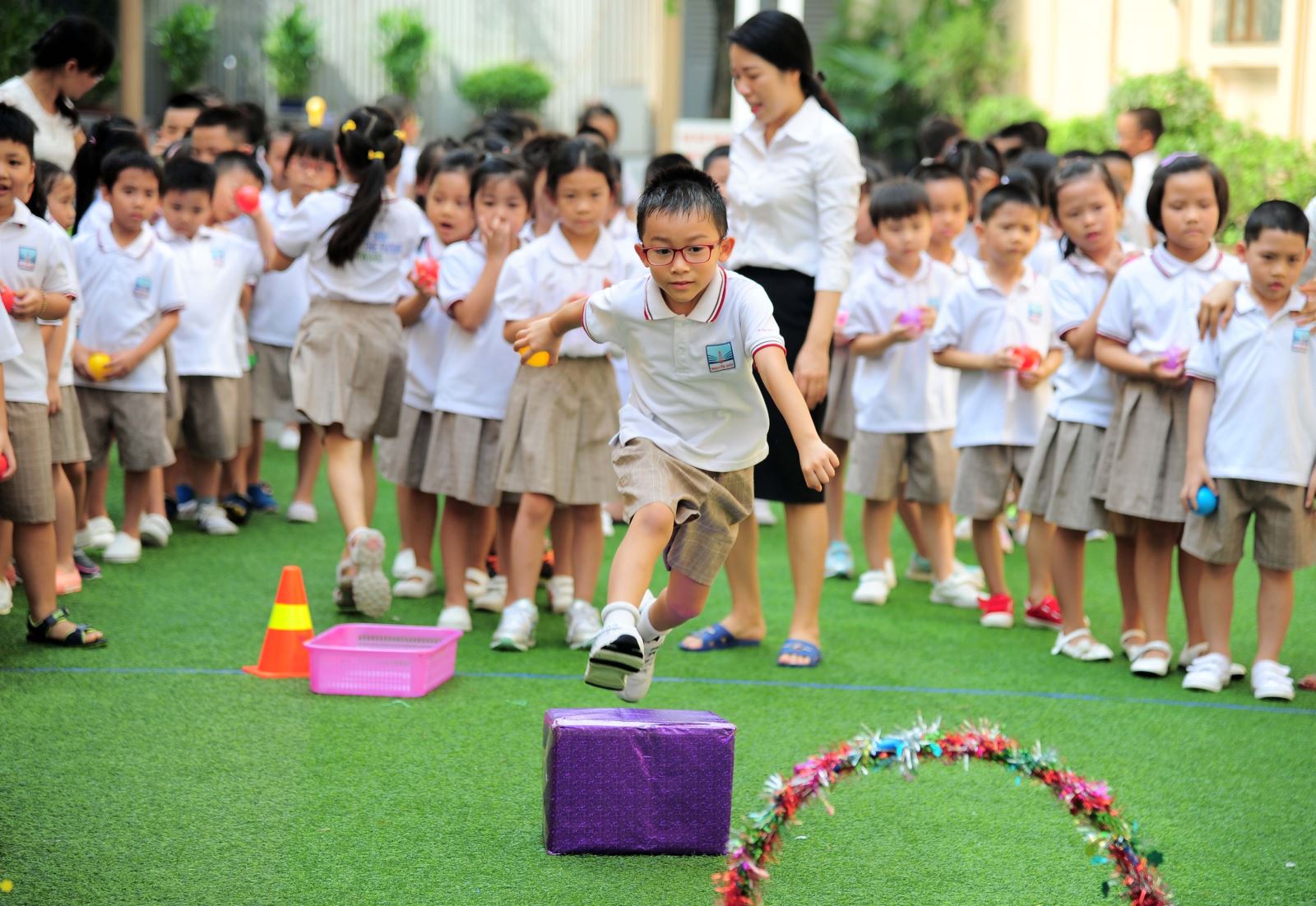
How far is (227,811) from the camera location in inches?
129

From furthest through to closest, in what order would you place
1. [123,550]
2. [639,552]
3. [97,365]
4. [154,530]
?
[154,530]
[123,550]
[97,365]
[639,552]

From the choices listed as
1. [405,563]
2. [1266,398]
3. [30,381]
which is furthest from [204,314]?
[1266,398]

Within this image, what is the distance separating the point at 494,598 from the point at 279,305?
240 cm

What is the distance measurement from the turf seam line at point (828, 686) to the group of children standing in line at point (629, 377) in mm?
157

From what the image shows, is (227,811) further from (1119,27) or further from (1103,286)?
(1119,27)

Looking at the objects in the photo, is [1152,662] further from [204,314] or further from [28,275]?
[204,314]

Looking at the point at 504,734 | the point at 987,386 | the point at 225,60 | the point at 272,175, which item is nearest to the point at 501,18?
the point at 225,60

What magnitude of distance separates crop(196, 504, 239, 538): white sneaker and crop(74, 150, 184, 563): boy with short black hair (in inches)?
25.7

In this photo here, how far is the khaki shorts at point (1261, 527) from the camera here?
4.44 m

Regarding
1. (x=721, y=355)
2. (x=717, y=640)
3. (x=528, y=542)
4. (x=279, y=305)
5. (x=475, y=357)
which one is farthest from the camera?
(x=279, y=305)

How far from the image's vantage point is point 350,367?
5.29m

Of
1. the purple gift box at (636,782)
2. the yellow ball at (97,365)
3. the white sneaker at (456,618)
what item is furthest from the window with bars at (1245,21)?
the purple gift box at (636,782)

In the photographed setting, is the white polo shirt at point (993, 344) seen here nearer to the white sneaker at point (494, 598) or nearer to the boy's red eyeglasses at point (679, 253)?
the white sneaker at point (494, 598)

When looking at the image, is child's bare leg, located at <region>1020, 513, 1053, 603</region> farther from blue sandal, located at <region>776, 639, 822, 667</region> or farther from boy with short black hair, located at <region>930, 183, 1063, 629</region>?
blue sandal, located at <region>776, 639, 822, 667</region>
